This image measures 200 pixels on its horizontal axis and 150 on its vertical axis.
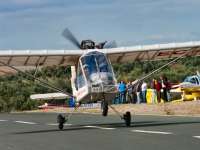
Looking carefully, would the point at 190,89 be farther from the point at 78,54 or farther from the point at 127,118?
the point at 127,118

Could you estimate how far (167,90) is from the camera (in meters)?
33.9

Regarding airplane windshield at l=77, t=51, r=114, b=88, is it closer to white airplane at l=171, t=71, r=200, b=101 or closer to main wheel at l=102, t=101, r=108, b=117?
main wheel at l=102, t=101, r=108, b=117

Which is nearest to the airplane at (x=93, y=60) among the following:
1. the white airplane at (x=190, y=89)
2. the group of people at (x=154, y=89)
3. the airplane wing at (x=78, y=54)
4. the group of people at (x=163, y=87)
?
the airplane wing at (x=78, y=54)

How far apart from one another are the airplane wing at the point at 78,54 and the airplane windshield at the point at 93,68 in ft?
2.79

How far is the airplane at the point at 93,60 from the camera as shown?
16.0 metres

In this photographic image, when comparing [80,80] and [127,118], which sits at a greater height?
[80,80]

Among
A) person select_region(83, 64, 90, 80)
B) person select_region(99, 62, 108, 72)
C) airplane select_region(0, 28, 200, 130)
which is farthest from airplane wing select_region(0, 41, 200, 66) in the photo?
person select_region(99, 62, 108, 72)

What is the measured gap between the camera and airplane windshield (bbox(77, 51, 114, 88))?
1621 cm

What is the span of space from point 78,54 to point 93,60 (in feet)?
5.21

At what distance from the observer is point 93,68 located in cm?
1653

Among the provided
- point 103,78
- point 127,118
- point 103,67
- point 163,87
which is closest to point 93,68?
point 103,67

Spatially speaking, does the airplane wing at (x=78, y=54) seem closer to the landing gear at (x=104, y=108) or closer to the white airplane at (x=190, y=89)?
the landing gear at (x=104, y=108)

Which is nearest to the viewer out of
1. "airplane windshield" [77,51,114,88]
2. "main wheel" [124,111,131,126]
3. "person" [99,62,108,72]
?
"airplane windshield" [77,51,114,88]

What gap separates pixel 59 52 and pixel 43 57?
85 cm
